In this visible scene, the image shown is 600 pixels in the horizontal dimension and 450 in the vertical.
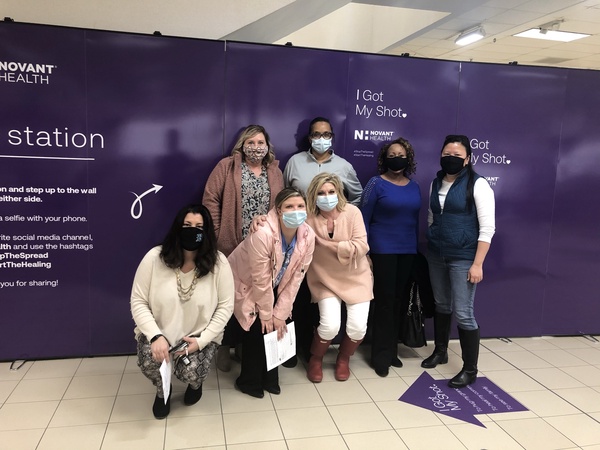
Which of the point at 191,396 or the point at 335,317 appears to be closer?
the point at 191,396

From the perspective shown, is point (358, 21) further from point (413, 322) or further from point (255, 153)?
point (413, 322)

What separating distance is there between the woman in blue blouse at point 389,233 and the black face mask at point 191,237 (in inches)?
48.9

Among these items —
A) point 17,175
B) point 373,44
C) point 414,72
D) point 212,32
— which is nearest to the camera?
point 17,175

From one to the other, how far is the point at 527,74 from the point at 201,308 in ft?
10.5

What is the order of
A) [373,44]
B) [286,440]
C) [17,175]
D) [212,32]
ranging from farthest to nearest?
[373,44]
[212,32]
[17,175]
[286,440]

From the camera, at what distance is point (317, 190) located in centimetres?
300

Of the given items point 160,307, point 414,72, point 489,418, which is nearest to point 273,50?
point 414,72

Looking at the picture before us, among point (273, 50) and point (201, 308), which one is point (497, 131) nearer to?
point (273, 50)

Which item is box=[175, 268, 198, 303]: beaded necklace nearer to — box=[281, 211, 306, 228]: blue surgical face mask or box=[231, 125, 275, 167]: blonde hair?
box=[281, 211, 306, 228]: blue surgical face mask

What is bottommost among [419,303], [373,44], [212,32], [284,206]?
[419,303]

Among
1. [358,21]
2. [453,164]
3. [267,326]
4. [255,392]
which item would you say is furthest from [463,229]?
[358,21]

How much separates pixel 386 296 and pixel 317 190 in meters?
0.92

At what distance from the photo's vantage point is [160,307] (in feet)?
8.54

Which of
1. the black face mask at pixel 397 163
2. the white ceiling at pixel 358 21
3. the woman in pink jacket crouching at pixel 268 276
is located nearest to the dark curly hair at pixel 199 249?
the woman in pink jacket crouching at pixel 268 276
